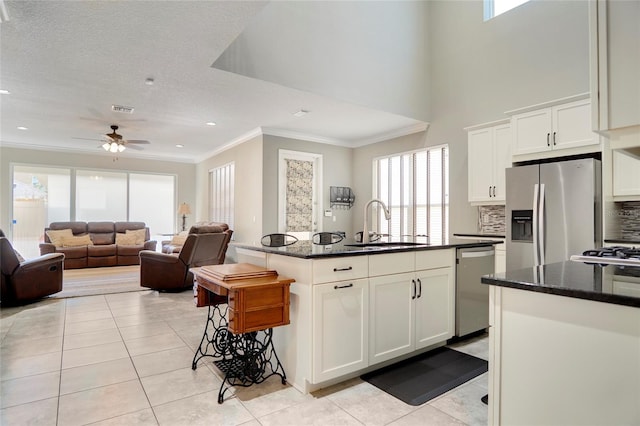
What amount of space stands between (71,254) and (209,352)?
5.99m

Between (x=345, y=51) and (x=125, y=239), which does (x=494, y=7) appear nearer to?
(x=345, y=51)

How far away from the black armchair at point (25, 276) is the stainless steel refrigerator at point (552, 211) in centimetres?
579

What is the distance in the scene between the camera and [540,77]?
13.8ft

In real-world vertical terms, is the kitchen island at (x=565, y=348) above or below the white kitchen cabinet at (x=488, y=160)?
below

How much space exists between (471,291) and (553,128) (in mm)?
1968

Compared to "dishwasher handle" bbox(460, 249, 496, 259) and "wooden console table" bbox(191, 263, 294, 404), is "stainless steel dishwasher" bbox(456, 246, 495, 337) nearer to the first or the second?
"dishwasher handle" bbox(460, 249, 496, 259)

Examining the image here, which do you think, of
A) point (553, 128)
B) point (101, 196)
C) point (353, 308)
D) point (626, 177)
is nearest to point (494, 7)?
point (553, 128)

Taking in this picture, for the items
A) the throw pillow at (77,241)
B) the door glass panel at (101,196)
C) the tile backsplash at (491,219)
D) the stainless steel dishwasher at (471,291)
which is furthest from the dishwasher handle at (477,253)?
the door glass panel at (101,196)

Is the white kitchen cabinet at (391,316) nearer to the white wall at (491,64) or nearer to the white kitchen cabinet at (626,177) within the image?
the white kitchen cabinet at (626,177)

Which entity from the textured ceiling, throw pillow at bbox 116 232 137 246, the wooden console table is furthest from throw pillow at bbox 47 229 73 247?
the wooden console table

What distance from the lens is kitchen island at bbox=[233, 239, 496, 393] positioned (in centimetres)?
221

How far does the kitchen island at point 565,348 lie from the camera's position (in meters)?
0.97

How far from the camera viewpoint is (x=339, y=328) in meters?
2.29

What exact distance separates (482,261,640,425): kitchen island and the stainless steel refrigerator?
2.20m
